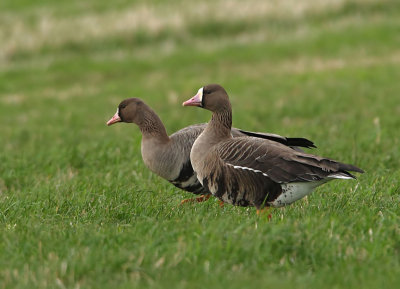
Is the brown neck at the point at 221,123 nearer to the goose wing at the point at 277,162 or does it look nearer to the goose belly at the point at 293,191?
the goose wing at the point at 277,162

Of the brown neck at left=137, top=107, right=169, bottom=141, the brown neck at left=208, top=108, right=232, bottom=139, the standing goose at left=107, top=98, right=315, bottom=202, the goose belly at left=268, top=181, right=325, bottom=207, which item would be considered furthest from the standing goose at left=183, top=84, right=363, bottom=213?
the brown neck at left=137, top=107, right=169, bottom=141

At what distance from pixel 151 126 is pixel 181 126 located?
5513 mm

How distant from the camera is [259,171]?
550cm

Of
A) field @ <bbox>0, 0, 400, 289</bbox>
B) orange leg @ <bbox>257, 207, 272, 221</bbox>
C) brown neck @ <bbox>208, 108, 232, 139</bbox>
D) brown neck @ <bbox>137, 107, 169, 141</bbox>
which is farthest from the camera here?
brown neck @ <bbox>137, 107, 169, 141</bbox>

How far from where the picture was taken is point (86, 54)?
2275 centimetres

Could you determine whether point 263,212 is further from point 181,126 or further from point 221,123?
point 181,126

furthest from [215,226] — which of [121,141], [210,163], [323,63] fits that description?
[323,63]

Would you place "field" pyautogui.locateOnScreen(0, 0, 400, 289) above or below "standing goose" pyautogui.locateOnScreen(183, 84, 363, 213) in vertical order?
below

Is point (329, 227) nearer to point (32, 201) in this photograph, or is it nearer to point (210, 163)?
point (210, 163)

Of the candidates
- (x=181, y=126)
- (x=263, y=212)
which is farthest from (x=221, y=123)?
(x=181, y=126)

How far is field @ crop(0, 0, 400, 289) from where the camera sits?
4.33m

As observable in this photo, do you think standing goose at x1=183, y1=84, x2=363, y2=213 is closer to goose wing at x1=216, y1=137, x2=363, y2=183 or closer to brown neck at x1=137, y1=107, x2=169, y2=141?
goose wing at x1=216, y1=137, x2=363, y2=183

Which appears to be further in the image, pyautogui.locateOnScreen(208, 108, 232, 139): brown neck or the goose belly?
pyautogui.locateOnScreen(208, 108, 232, 139): brown neck

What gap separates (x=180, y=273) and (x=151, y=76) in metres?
15.2
